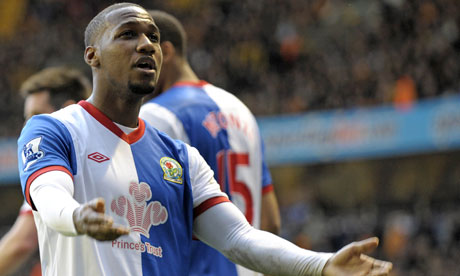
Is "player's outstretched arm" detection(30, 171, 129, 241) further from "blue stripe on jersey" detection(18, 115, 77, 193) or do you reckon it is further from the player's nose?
the player's nose

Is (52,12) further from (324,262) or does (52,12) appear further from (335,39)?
(324,262)

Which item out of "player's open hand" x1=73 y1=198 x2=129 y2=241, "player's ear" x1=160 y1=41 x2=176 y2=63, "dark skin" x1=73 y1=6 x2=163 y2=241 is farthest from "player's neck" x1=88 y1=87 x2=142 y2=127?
"player's ear" x1=160 y1=41 x2=176 y2=63

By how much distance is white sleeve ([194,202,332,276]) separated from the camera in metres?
2.82

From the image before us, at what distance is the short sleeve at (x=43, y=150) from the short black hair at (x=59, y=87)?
6.64ft

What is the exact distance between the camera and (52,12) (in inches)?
879

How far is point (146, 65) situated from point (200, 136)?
1151mm

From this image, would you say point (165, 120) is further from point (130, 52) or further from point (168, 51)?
point (130, 52)

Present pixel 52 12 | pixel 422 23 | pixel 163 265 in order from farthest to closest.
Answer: pixel 52 12 → pixel 422 23 → pixel 163 265

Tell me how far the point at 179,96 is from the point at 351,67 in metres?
11.1

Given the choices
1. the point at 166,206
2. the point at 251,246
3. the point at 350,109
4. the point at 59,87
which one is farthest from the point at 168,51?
→ the point at 350,109

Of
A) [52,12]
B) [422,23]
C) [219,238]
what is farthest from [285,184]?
[219,238]

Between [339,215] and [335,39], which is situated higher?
[335,39]

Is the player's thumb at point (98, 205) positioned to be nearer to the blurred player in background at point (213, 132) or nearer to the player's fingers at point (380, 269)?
the player's fingers at point (380, 269)

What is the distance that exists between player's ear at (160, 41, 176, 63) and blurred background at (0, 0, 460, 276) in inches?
352
